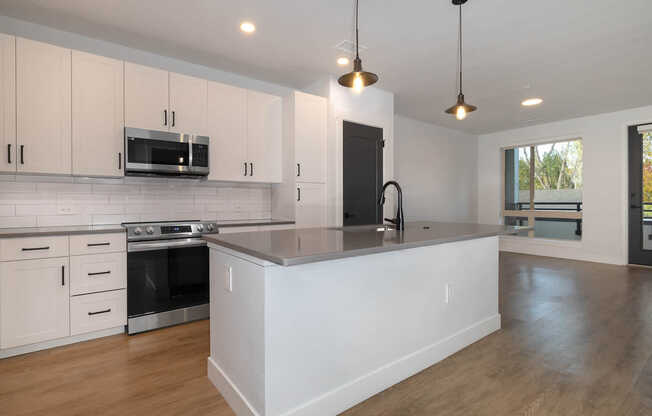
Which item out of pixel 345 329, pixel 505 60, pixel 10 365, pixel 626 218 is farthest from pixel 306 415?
pixel 626 218

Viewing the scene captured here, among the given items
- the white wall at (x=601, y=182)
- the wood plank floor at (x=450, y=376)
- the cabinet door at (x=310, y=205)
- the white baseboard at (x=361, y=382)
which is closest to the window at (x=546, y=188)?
the white wall at (x=601, y=182)

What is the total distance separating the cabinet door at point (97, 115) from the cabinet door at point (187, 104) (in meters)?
0.44

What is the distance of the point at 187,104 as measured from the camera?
3266 millimetres

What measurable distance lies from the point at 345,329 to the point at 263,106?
2896mm

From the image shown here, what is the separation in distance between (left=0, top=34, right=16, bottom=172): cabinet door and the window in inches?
315

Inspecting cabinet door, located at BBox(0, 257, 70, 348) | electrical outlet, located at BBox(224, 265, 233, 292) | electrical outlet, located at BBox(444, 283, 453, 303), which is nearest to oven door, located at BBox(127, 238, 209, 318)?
cabinet door, located at BBox(0, 257, 70, 348)

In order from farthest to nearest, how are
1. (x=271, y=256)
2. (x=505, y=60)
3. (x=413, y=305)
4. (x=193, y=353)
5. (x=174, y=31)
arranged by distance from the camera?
(x=505, y=60)
(x=174, y=31)
(x=193, y=353)
(x=413, y=305)
(x=271, y=256)

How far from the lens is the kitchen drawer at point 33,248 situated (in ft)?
7.57

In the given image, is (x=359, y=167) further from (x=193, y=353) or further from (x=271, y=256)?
(x=271, y=256)

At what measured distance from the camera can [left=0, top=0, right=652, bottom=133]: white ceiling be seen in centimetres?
258

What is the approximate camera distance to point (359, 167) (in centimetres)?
427

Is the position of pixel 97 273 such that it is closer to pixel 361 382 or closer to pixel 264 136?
pixel 264 136

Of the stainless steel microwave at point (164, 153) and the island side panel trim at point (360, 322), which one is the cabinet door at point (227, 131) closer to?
the stainless steel microwave at point (164, 153)

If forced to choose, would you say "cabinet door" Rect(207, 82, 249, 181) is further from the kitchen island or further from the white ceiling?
the kitchen island
